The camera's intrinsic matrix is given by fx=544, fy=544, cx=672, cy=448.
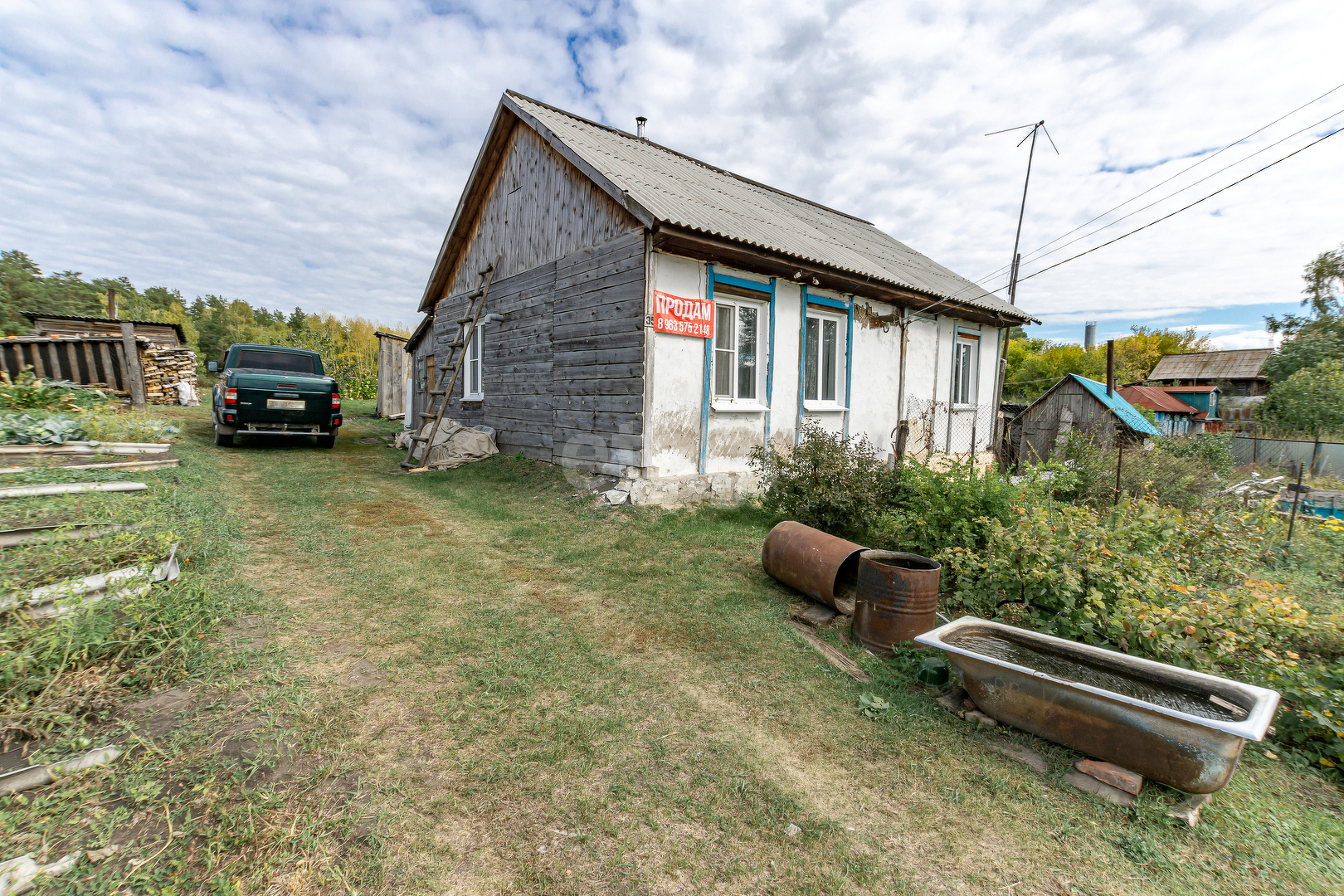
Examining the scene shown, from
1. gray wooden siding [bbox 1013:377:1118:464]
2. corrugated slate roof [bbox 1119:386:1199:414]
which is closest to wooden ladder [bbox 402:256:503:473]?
gray wooden siding [bbox 1013:377:1118:464]

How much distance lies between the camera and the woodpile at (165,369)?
53.9 feet

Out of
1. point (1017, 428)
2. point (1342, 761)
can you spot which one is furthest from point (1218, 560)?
point (1017, 428)

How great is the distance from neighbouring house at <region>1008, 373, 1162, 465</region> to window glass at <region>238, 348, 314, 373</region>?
1559 cm

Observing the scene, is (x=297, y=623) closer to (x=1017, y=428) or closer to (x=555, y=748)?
(x=555, y=748)

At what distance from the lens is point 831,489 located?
633 centimetres

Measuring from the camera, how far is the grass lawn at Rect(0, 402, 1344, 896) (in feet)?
6.47

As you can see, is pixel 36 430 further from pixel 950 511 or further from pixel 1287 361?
pixel 1287 361

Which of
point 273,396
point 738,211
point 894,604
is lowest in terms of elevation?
point 894,604

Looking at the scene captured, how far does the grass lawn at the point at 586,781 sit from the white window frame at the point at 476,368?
7.63m

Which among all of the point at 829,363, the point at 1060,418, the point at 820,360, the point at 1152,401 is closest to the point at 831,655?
the point at 820,360

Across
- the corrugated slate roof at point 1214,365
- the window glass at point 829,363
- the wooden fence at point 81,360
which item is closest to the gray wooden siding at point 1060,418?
the window glass at point 829,363

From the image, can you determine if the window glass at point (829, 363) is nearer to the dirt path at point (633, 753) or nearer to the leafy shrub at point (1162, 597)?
the leafy shrub at point (1162, 597)

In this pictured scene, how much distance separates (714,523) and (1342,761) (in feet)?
17.1

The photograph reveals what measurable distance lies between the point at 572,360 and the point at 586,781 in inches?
285
